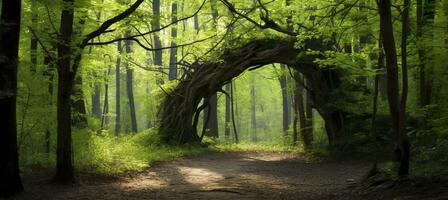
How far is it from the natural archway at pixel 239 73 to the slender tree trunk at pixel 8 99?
8.31 meters

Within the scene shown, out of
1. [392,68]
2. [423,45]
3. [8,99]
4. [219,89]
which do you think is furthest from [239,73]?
[8,99]

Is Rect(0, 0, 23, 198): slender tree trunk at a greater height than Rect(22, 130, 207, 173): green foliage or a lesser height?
greater

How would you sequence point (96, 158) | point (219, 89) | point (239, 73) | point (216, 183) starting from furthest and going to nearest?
point (219, 89), point (239, 73), point (96, 158), point (216, 183)

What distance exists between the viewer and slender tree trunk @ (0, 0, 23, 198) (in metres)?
6.61

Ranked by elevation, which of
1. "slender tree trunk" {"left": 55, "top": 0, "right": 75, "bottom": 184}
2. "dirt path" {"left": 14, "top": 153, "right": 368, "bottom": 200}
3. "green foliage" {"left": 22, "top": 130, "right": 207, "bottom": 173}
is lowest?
"dirt path" {"left": 14, "top": 153, "right": 368, "bottom": 200}

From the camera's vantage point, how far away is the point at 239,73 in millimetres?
16938

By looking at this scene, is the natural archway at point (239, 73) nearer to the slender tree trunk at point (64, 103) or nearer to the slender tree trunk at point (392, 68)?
the slender tree trunk at point (392, 68)

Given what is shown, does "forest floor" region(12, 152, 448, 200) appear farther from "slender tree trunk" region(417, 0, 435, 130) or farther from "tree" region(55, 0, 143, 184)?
"slender tree trunk" region(417, 0, 435, 130)

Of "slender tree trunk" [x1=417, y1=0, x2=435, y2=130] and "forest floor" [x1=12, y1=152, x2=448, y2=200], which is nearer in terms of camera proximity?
"forest floor" [x1=12, y1=152, x2=448, y2=200]

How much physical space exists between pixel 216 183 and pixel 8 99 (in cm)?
476

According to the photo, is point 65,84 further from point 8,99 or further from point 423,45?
point 423,45

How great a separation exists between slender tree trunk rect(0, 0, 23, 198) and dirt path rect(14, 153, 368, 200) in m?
0.47

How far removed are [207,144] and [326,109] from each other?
715cm

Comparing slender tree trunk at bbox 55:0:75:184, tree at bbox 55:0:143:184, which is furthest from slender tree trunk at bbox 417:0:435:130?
slender tree trunk at bbox 55:0:75:184
